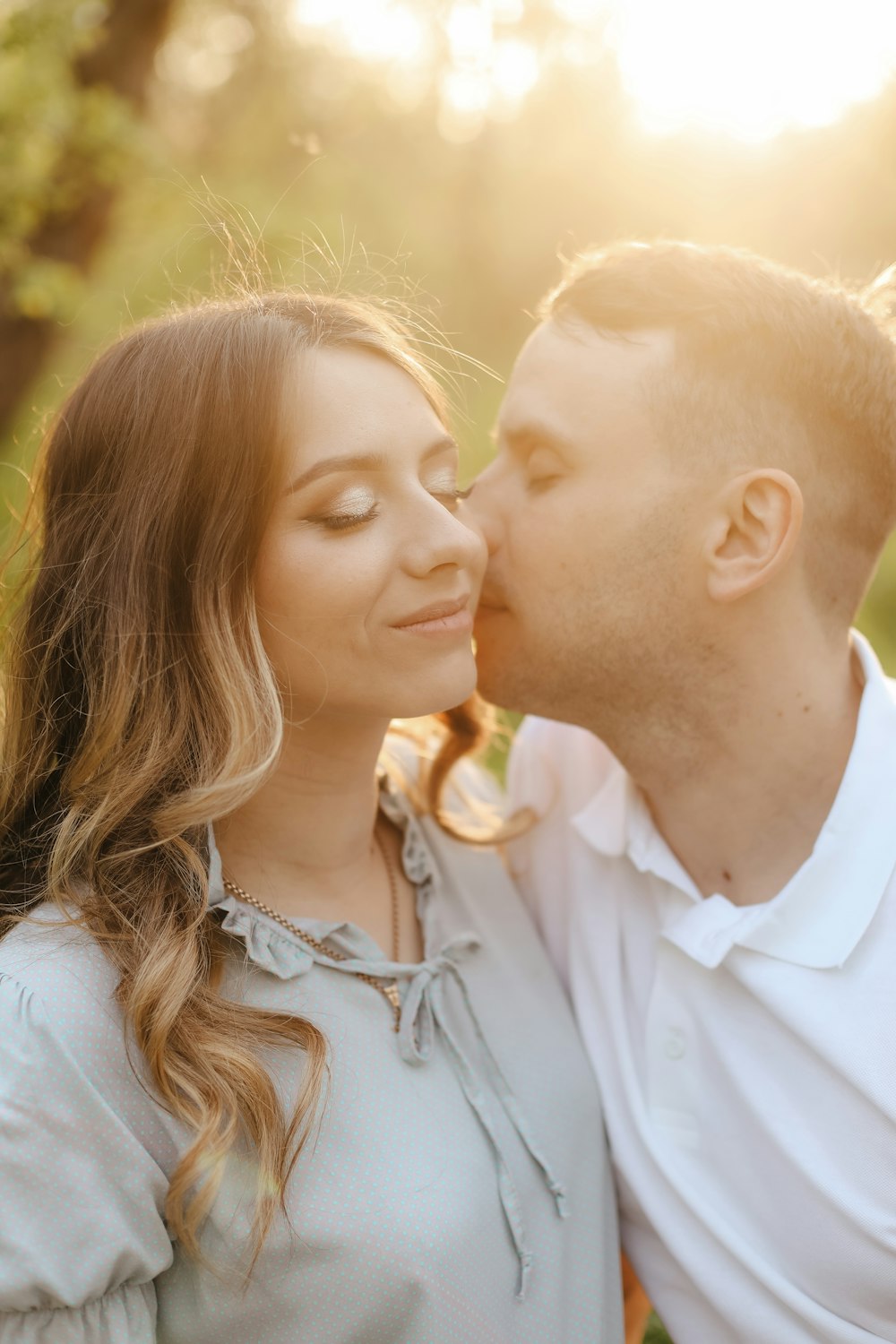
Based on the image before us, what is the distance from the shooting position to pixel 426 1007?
213 cm

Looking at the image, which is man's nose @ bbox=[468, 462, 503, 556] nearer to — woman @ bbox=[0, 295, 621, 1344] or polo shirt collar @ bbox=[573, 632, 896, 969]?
woman @ bbox=[0, 295, 621, 1344]

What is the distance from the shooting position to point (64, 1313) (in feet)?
5.36

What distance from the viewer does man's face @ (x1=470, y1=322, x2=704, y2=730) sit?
8.11ft

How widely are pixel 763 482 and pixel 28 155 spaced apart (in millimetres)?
2695

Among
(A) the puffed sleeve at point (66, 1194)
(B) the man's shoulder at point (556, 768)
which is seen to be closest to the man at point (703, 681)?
(B) the man's shoulder at point (556, 768)

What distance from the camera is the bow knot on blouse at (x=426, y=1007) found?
1.98m

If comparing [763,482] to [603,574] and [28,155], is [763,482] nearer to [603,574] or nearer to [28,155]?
[603,574]

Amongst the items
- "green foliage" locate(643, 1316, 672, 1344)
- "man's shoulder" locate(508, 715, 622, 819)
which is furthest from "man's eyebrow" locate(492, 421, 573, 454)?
"green foliage" locate(643, 1316, 672, 1344)

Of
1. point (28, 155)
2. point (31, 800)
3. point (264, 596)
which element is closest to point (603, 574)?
point (264, 596)

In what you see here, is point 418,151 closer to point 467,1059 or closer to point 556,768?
point 556,768

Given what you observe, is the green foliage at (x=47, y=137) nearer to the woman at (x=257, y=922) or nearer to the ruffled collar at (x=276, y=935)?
the woman at (x=257, y=922)

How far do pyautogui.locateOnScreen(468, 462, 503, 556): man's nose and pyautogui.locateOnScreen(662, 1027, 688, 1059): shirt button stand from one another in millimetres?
1135

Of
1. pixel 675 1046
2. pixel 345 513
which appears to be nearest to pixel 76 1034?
pixel 345 513

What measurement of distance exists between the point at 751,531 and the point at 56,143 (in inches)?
118
